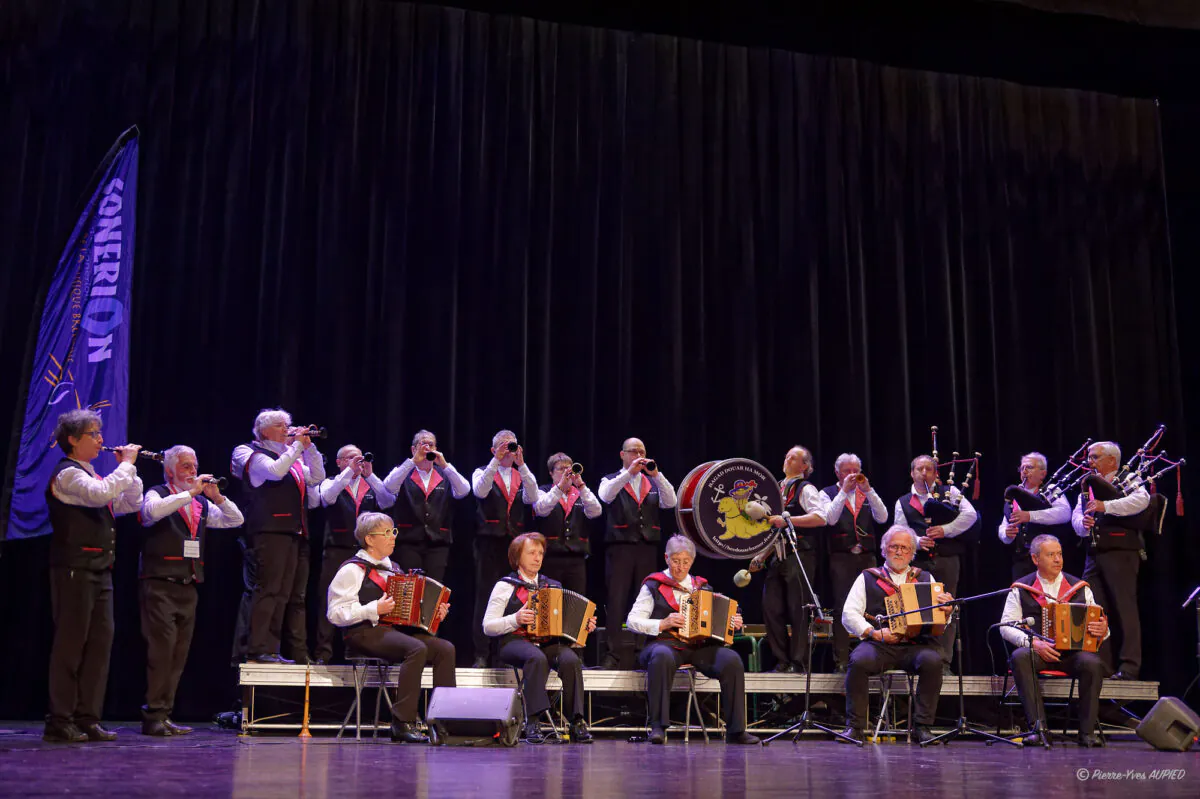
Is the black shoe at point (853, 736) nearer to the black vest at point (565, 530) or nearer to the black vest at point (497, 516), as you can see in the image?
the black vest at point (565, 530)

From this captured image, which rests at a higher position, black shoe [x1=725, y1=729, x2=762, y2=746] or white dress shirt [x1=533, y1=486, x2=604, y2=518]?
white dress shirt [x1=533, y1=486, x2=604, y2=518]

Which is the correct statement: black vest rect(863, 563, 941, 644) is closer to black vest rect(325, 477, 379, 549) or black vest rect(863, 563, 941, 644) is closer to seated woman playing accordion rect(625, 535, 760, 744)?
seated woman playing accordion rect(625, 535, 760, 744)

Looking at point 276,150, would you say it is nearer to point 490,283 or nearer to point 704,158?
point 490,283

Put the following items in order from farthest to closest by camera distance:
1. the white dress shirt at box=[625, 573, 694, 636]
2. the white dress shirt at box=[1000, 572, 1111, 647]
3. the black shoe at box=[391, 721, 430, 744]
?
the white dress shirt at box=[1000, 572, 1111, 647]
the white dress shirt at box=[625, 573, 694, 636]
the black shoe at box=[391, 721, 430, 744]

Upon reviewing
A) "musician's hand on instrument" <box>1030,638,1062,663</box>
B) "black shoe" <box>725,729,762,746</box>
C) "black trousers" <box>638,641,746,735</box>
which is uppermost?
"musician's hand on instrument" <box>1030,638,1062,663</box>

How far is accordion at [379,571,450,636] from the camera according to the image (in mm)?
7078

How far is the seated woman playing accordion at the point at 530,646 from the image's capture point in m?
7.10

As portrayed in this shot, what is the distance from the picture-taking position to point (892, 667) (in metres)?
7.56

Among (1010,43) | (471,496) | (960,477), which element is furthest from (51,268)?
(1010,43)

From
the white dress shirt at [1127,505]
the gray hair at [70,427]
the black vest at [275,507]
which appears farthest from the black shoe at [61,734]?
the white dress shirt at [1127,505]

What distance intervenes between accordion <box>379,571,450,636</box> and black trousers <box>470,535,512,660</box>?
1333mm

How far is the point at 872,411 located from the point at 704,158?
9.00 ft

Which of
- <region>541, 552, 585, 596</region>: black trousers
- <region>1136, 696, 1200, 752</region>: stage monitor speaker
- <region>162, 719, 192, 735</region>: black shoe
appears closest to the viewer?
<region>1136, 696, 1200, 752</region>: stage monitor speaker

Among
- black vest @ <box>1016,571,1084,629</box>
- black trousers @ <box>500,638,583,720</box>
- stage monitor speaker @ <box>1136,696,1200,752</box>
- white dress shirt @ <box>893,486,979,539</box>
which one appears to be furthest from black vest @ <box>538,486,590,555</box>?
stage monitor speaker @ <box>1136,696,1200,752</box>
